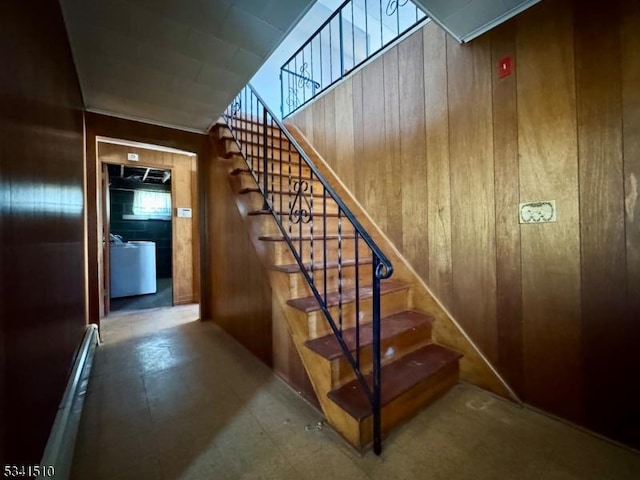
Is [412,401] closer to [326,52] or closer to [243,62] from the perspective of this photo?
[243,62]

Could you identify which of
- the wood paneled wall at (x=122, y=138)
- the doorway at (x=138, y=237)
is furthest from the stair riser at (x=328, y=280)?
the doorway at (x=138, y=237)

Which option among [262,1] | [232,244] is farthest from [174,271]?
[262,1]

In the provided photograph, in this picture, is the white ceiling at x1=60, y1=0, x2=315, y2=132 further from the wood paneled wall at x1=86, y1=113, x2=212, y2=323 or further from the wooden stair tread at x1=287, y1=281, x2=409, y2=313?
the wooden stair tread at x1=287, y1=281, x2=409, y2=313

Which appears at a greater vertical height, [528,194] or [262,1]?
[262,1]

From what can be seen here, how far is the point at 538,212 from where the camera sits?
1544 mm

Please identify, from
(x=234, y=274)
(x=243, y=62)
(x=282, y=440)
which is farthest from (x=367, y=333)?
(x=243, y=62)

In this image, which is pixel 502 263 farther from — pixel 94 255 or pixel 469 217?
pixel 94 255

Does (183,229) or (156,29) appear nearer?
(156,29)

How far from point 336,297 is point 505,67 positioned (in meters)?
1.73

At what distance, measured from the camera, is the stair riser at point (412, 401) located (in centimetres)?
133

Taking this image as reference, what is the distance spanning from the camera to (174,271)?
4363 mm

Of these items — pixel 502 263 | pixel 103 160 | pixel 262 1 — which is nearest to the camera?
pixel 262 1

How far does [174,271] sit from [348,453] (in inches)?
155

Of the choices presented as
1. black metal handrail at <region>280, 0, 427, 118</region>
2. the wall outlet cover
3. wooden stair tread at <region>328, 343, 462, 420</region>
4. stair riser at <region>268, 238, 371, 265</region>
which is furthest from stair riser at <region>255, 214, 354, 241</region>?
the wall outlet cover
